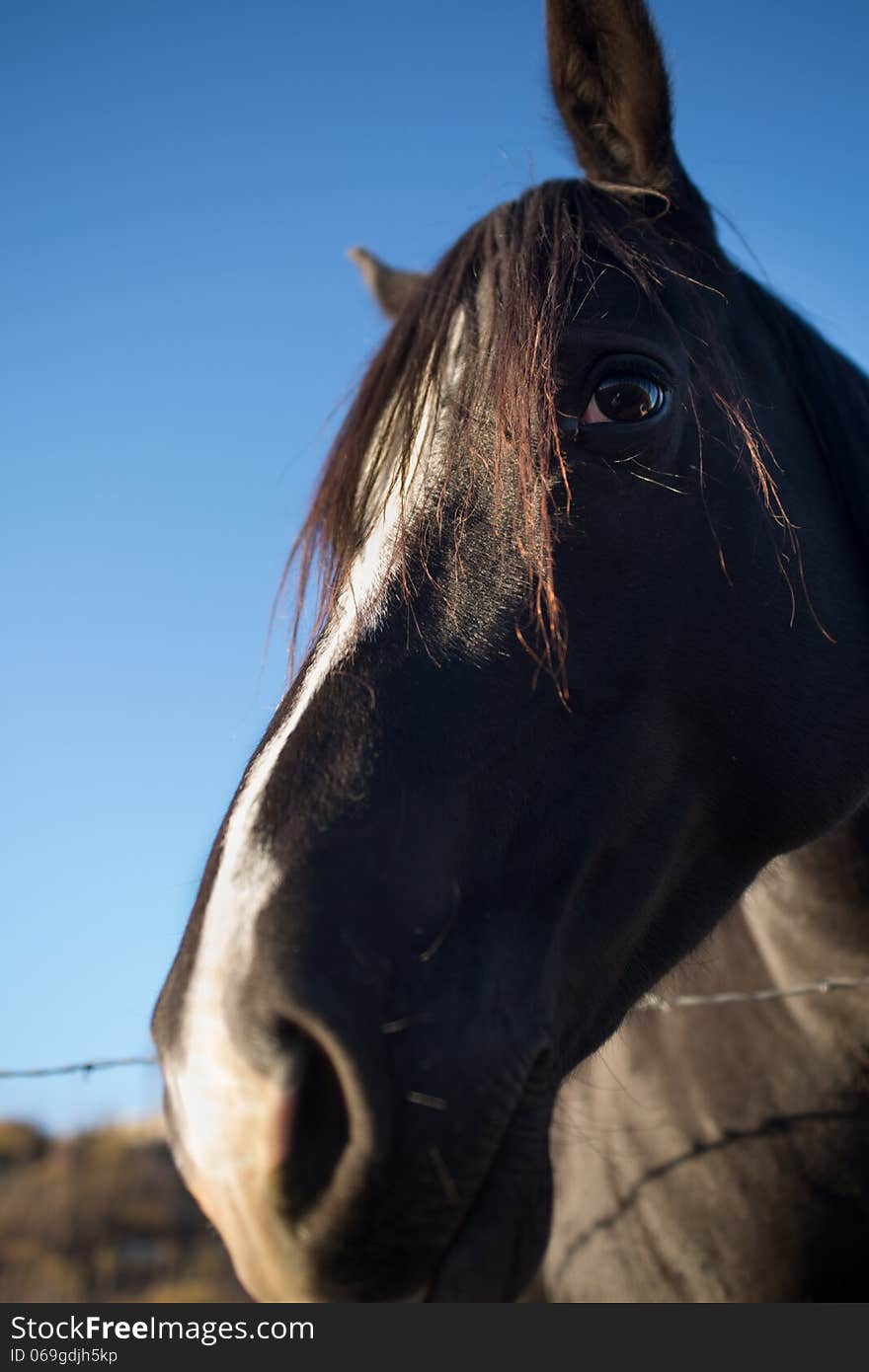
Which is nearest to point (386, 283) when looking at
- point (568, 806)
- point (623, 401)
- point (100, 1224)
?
point (623, 401)

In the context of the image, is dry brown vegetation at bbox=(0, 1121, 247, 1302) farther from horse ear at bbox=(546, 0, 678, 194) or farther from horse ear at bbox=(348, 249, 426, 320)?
horse ear at bbox=(546, 0, 678, 194)

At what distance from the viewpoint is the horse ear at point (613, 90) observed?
2.09m

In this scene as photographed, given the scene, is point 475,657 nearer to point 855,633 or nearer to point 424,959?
point 424,959

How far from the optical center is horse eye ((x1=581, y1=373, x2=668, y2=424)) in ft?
6.00

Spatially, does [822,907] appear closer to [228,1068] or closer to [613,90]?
[228,1068]

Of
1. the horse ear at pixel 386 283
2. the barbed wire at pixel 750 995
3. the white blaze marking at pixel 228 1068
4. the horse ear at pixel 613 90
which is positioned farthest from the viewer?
the horse ear at pixel 386 283

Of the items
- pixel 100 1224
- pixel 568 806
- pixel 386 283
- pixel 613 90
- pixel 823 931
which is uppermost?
pixel 613 90

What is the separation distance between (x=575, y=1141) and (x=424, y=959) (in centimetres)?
189

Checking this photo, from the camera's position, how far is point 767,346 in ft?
7.72

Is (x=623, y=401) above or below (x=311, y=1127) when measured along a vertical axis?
above

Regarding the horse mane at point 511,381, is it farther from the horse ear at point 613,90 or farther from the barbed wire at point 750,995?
the barbed wire at point 750,995

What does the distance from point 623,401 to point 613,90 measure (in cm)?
96

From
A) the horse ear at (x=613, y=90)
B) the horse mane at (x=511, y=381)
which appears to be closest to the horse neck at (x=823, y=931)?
the horse mane at (x=511, y=381)

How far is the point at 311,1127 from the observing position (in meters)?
1.11
